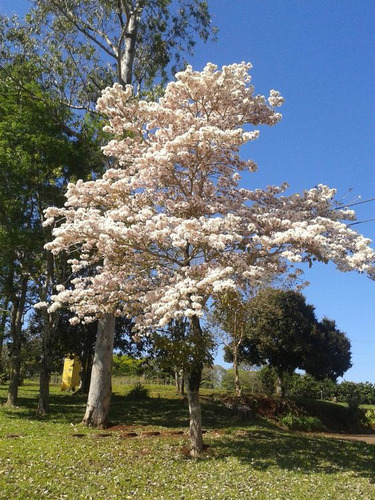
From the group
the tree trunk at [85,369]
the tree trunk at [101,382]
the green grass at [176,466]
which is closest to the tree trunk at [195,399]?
the green grass at [176,466]

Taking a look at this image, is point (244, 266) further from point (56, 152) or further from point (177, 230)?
point (56, 152)

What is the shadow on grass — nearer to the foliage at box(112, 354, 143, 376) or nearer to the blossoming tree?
the blossoming tree

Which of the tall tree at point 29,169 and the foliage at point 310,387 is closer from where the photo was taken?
the tall tree at point 29,169

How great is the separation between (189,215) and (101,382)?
22.0 feet

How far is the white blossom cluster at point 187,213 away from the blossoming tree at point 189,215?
0.9 inches

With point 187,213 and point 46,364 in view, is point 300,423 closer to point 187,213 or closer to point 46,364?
point 46,364

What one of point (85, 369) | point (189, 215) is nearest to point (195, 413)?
point (189, 215)

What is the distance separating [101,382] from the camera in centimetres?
1362

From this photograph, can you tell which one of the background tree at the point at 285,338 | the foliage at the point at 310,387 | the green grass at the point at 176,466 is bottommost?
the green grass at the point at 176,466

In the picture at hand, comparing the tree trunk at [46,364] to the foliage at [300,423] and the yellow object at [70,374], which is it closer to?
the foliage at [300,423]

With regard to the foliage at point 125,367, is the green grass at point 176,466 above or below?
below

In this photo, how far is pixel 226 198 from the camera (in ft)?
33.6

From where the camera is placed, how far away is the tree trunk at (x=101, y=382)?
13.2 metres

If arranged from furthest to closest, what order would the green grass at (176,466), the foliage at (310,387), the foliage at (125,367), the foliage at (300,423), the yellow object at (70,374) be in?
the foliage at (125,367), the yellow object at (70,374), the foliage at (310,387), the foliage at (300,423), the green grass at (176,466)
